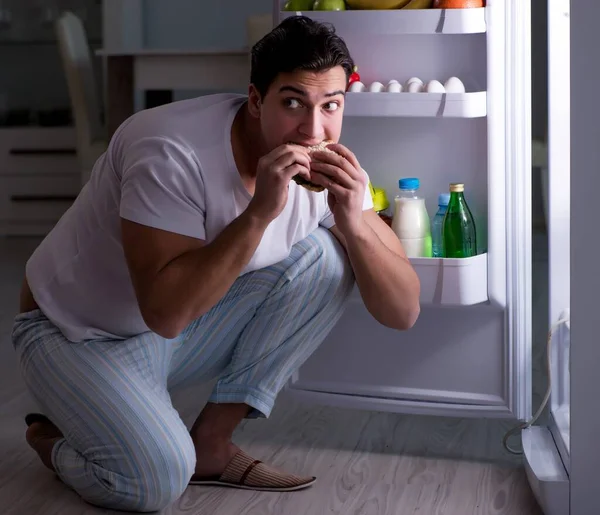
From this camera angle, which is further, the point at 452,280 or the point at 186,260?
the point at 452,280

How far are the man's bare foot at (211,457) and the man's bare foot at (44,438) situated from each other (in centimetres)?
24

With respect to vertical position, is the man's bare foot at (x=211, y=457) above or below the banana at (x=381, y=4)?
below

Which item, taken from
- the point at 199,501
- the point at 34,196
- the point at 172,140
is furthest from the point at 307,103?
the point at 34,196

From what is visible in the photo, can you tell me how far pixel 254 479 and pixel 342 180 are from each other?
53 centimetres

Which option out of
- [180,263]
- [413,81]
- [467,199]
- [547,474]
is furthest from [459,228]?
[180,263]

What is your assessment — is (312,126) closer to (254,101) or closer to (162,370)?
(254,101)

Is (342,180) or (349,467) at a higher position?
(342,180)

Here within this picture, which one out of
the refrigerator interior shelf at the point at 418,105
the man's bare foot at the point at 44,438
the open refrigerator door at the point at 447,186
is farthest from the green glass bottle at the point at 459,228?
the man's bare foot at the point at 44,438

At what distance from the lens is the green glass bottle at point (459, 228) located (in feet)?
5.60

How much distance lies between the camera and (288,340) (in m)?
1.62

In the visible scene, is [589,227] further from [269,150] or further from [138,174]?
[138,174]

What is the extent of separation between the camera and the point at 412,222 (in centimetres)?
173

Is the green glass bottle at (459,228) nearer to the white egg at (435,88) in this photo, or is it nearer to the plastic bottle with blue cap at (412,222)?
the plastic bottle with blue cap at (412,222)

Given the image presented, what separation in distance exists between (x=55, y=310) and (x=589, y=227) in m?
0.83
